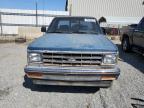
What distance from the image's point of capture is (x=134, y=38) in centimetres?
1096

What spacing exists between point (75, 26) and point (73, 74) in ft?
8.34

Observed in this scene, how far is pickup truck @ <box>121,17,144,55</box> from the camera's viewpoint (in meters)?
10.1

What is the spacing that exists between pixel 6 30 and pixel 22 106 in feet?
63.8

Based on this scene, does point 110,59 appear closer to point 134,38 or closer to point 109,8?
point 134,38

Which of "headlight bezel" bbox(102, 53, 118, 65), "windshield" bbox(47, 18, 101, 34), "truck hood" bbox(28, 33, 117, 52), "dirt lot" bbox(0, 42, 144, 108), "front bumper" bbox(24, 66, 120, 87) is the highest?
"windshield" bbox(47, 18, 101, 34)

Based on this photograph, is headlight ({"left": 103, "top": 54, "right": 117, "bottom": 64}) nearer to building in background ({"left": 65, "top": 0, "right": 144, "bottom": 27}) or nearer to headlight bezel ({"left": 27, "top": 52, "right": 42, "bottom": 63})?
headlight bezel ({"left": 27, "top": 52, "right": 42, "bottom": 63})

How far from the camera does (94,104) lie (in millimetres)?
5031

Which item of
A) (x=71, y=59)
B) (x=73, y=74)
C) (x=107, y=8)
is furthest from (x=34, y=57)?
(x=107, y=8)

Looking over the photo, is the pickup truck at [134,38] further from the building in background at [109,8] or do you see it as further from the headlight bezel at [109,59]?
the building in background at [109,8]

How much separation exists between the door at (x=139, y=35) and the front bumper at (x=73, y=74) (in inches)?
202

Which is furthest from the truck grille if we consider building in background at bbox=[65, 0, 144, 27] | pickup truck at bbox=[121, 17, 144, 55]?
building in background at bbox=[65, 0, 144, 27]

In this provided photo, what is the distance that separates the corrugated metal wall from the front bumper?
84.0 feet

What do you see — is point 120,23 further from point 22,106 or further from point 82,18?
point 22,106

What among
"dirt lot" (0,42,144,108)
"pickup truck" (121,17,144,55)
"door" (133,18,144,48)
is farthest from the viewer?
"pickup truck" (121,17,144,55)
